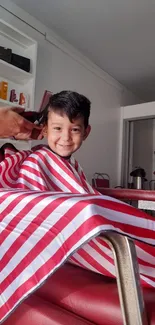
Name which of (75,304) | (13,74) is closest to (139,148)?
(13,74)

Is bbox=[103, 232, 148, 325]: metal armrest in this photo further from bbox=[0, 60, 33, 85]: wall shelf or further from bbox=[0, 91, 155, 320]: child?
bbox=[0, 60, 33, 85]: wall shelf

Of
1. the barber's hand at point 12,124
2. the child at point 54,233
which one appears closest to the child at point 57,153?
the barber's hand at point 12,124

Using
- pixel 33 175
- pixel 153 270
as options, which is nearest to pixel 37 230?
pixel 153 270

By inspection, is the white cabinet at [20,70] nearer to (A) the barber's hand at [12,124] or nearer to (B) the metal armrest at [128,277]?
(A) the barber's hand at [12,124]

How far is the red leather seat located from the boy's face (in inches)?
23.4

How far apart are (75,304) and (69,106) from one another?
77cm

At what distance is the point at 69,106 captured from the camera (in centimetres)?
114

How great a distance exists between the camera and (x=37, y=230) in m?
0.50

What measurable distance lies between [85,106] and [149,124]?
4638mm

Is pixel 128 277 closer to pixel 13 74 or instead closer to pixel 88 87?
pixel 13 74

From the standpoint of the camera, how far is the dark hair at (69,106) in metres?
1.13

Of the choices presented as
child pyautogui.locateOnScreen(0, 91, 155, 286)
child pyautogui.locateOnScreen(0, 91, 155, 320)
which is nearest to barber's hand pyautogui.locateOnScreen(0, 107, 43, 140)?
child pyautogui.locateOnScreen(0, 91, 155, 286)

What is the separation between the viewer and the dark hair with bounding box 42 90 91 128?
1133 millimetres

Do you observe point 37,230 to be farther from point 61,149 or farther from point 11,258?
point 61,149
